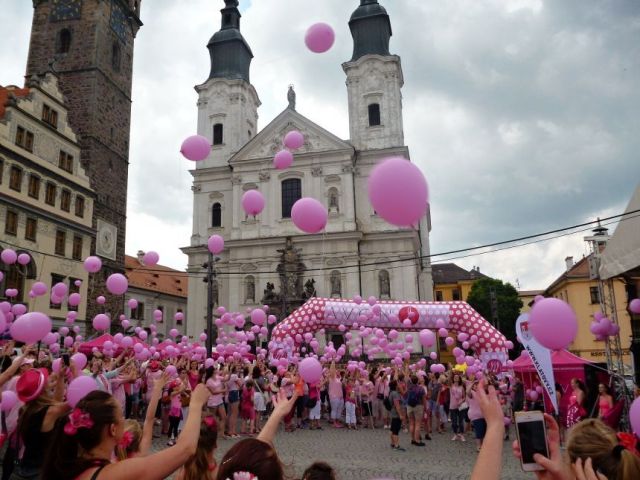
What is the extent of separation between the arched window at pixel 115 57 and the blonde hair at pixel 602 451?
38904mm

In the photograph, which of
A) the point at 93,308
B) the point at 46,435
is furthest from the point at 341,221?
the point at 46,435

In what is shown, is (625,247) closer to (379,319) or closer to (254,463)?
(254,463)

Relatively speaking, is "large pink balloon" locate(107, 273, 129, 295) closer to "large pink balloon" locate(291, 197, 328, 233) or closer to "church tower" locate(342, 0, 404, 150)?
"large pink balloon" locate(291, 197, 328, 233)

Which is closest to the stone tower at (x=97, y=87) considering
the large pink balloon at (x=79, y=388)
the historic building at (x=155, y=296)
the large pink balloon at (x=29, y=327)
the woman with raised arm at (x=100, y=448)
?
the historic building at (x=155, y=296)

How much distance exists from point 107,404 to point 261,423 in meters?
13.9

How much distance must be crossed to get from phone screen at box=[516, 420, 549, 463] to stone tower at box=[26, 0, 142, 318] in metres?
31.9

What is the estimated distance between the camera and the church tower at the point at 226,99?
42438mm

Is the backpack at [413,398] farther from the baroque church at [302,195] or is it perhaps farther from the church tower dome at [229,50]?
the church tower dome at [229,50]

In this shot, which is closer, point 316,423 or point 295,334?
Answer: point 316,423

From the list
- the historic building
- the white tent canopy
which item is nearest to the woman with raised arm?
the white tent canopy

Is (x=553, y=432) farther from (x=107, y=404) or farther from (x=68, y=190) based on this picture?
(x=68, y=190)

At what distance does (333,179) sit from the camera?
38.6 meters

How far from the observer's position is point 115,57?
36.3 metres

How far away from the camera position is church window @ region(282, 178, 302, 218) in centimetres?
3903
